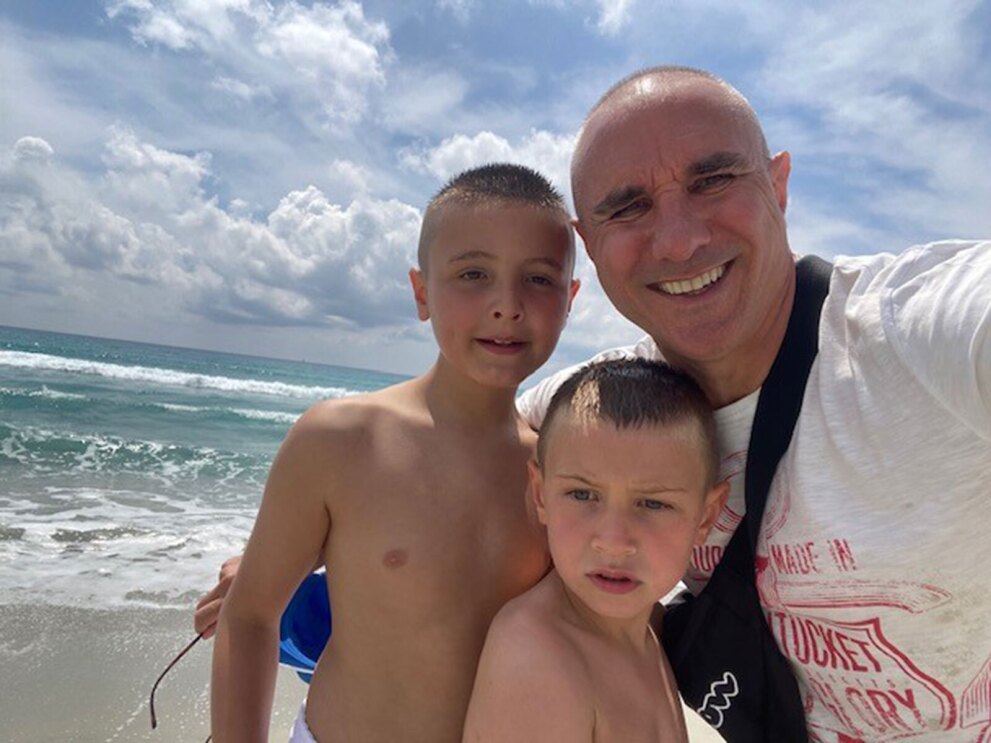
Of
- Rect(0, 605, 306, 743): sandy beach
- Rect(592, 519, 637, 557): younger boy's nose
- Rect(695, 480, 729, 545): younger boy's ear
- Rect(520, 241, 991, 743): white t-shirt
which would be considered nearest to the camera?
Rect(520, 241, 991, 743): white t-shirt

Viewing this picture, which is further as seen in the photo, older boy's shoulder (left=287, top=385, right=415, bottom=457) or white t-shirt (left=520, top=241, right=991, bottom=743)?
older boy's shoulder (left=287, top=385, right=415, bottom=457)

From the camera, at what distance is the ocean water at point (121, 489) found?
19.9ft

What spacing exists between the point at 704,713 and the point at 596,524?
66 centimetres

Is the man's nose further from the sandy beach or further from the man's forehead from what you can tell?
the sandy beach

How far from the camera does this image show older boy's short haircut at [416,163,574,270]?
2.20 m

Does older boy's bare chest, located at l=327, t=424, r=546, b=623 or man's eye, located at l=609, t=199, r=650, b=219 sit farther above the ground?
man's eye, located at l=609, t=199, r=650, b=219

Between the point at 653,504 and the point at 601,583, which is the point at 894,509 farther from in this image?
the point at 601,583

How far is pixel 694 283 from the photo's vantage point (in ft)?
6.31

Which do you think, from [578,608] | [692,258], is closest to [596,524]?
[578,608]

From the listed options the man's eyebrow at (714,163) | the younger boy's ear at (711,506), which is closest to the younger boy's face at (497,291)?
the man's eyebrow at (714,163)

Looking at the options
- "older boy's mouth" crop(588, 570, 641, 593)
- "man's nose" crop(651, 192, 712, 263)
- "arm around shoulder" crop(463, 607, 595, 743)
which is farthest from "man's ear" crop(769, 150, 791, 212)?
"arm around shoulder" crop(463, 607, 595, 743)

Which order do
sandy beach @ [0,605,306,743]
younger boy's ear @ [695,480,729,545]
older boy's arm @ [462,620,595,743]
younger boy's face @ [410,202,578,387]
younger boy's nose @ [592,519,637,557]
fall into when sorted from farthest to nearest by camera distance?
1. sandy beach @ [0,605,306,743]
2. younger boy's face @ [410,202,578,387]
3. younger boy's ear @ [695,480,729,545]
4. younger boy's nose @ [592,519,637,557]
5. older boy's arm @ [462,620,595,743]

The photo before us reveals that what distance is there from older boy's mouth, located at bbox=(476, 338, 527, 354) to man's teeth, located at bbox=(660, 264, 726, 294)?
1.49ft

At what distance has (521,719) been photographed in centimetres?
161
